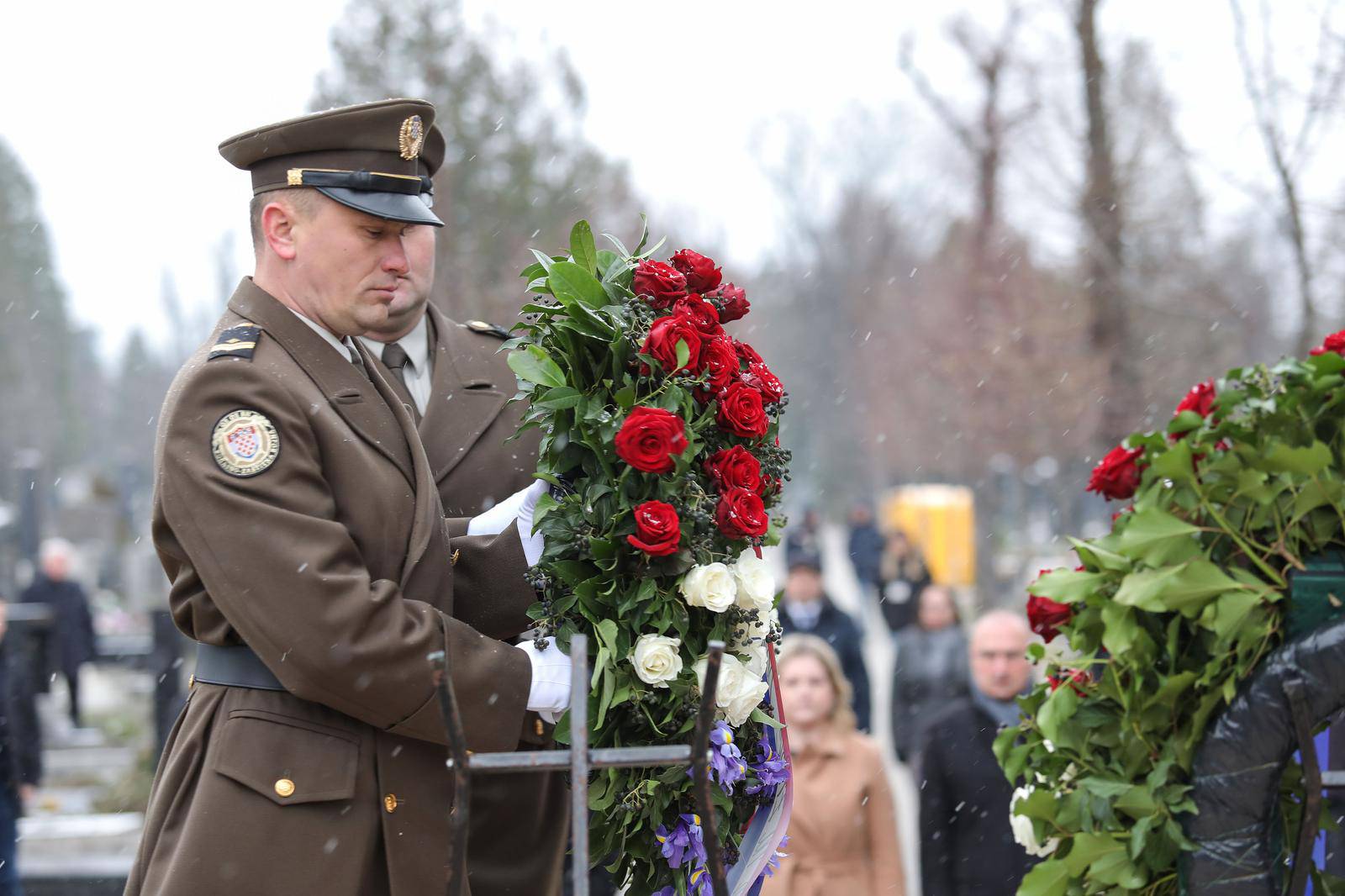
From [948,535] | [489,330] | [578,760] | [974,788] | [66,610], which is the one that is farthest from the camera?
[948,535]

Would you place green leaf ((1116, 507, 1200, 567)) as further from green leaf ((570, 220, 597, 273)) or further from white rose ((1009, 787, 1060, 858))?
green leaf ((570, 220, 597, 273))

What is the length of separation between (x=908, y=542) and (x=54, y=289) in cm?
2217

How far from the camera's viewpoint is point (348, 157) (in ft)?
9.86

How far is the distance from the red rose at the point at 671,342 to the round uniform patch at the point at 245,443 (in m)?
0.72

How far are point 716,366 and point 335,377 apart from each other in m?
0.78

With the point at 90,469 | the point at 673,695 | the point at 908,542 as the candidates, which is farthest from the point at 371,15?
the point at 90,469

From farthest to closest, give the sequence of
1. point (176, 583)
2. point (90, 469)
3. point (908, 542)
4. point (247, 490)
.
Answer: point (90, 469) → point (908, 542) → point (176, 583) → point (247, 490)

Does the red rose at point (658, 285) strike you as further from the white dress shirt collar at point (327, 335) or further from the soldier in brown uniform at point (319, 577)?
the white dress shirt collar at point (327, 335)

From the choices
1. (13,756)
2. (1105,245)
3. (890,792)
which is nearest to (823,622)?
(890,792)

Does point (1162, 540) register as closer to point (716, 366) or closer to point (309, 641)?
point (716, 366)

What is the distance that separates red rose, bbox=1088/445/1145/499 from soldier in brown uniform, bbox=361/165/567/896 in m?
1.25

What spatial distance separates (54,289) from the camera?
29.8 m

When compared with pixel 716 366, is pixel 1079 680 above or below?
below

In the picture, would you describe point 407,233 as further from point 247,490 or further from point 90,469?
point 90,469
